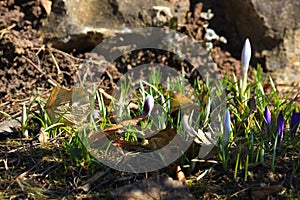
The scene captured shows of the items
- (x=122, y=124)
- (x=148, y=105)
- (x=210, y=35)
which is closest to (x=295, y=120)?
(x=148, y=105)

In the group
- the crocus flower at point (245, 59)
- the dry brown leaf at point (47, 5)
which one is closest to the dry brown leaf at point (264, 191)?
the crocus flower at point (245, 59)

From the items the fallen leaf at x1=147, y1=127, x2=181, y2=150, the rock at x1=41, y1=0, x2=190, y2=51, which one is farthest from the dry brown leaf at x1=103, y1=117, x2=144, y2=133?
the rock at x1=41, y1=0, x2=190, y2=51

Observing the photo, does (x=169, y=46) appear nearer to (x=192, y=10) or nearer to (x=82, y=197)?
(x=192, y=10)

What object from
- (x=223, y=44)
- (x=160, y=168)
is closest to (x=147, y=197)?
(x=160, y=168)

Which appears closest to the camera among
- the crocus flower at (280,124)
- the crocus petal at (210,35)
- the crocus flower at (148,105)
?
the crocus flower at (280,124)

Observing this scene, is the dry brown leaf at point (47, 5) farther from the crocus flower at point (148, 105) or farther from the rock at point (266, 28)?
the crocus flower at point (148, 105)

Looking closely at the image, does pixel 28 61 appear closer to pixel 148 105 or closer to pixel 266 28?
pixel 148 105
